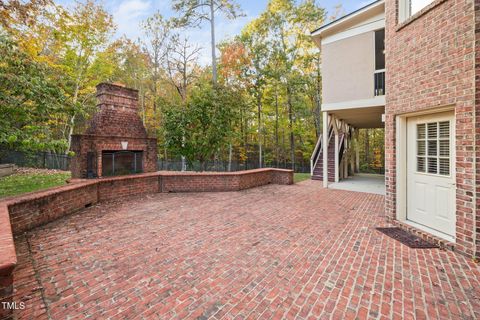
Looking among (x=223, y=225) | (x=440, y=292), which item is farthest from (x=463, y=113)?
(x=223, y=225)

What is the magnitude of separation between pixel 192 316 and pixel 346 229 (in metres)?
3.45

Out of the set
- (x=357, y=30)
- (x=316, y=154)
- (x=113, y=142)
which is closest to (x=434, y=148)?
(x=357, y=30)

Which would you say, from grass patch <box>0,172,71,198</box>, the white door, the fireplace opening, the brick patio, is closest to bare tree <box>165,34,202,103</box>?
the fireplace opening

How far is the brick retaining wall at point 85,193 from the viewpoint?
2.30 m

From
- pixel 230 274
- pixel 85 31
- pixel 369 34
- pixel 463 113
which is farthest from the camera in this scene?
pixel 85 31

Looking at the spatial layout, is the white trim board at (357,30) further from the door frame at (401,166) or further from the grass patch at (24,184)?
the grass patch at (24,184)

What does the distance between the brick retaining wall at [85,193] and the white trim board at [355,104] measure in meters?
3.32

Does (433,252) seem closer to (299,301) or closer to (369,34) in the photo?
(299,301)

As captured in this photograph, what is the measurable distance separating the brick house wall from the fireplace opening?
826 centimetres

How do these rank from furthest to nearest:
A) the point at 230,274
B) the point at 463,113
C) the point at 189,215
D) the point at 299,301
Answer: the point at 189,215 → the point at 463,113 → the point at 230,274 → the point at 299,301

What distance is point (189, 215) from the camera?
17.0 ft

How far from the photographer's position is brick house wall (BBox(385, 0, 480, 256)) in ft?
10.1

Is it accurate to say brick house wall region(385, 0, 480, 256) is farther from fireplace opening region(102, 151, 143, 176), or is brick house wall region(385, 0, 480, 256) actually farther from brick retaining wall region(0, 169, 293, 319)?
fireplace opening region(102, 151, 143, 176)

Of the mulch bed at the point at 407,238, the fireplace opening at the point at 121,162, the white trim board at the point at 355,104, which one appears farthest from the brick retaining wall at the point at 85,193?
the mulch bed at the point at 407,238
